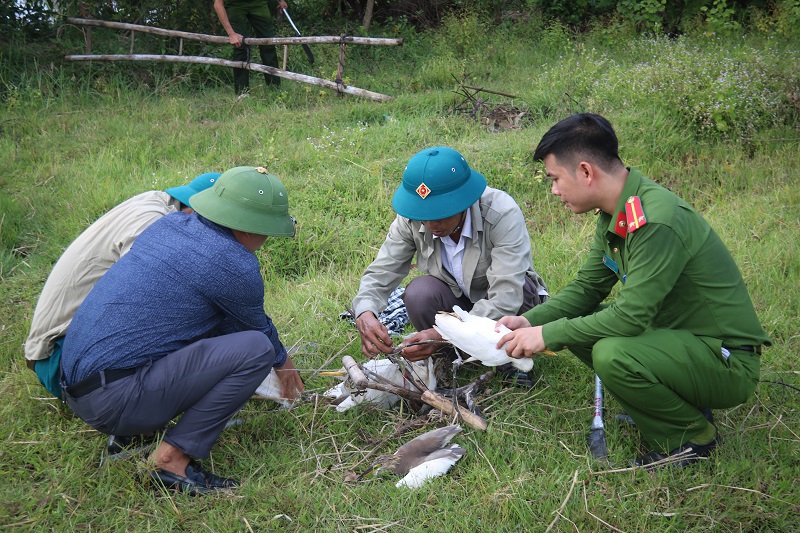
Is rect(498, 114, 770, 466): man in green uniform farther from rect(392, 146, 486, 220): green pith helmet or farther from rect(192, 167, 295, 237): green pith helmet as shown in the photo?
rect(192, 167, 295, 237): green pith helmet

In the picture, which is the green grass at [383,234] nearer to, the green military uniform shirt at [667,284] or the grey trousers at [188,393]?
the grey trousers at [188,393]

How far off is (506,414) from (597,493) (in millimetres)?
703

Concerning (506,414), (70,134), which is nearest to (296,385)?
(506,414)

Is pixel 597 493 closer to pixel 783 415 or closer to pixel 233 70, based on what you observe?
pixel 783 415

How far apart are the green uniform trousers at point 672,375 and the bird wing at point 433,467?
757mm

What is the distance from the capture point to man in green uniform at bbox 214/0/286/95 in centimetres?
862

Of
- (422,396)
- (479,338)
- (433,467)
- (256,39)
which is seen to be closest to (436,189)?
(479,338)

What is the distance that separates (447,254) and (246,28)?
6.49 m

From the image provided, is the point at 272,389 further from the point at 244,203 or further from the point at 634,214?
the point at 634,214

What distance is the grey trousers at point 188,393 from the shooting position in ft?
9.66

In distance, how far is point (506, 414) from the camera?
3.45m

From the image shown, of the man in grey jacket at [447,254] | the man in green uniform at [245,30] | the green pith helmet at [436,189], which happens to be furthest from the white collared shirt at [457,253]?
the man in green uniform at [245,30]

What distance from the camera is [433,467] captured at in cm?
304

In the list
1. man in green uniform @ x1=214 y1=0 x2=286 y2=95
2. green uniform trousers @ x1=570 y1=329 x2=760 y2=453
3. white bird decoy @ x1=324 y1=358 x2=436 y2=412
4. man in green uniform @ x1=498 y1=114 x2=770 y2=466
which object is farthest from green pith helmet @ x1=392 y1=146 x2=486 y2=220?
man in green uniform @ x1=214 y1=0 x2=286 y2=95
